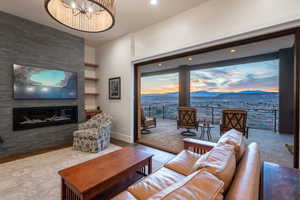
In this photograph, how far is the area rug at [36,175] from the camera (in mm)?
1797

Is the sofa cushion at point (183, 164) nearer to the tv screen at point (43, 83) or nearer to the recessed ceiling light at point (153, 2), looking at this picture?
the recessed ceiling light at point (153, 2)

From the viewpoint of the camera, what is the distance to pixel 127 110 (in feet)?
13.3

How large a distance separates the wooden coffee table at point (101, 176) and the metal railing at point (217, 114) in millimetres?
3426

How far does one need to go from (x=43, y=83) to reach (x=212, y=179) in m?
4.23

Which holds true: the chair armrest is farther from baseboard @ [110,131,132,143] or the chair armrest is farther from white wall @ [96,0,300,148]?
baseboard @ [110,131,132,143]

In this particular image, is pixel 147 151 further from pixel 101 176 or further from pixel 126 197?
pixel 126 197

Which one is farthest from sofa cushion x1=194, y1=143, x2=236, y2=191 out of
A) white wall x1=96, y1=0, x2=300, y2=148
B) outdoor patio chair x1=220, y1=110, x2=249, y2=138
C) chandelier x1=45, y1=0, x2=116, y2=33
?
outdoor patio chair x1=220, y1=110, x2=249, y2=138

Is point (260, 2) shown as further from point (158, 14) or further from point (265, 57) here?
point (265, 57)

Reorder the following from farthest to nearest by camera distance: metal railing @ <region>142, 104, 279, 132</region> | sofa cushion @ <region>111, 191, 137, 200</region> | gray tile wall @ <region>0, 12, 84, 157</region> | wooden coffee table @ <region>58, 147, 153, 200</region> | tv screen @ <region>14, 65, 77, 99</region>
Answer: metal railing @ <region>142, 104, 279, 132</region>
tv screen @ <region>14, 65, 77, 99</region>
gray tile wall @ <region>0, 12, 84, 157</region>
wooden coffee table @ <region>58, 147, 153, 200</region>
sofa cushion @ <region>111, 191, 137, 200</region>

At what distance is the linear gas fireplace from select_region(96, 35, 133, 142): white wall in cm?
110

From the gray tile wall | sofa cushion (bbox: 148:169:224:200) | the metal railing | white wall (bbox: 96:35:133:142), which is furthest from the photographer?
the metal railing

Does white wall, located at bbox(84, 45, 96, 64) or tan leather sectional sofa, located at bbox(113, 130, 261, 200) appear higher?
white wall, located at bbox(84, 45, 96, 64)

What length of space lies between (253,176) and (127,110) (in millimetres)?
3471

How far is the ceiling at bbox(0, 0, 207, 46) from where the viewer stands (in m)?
2.72
